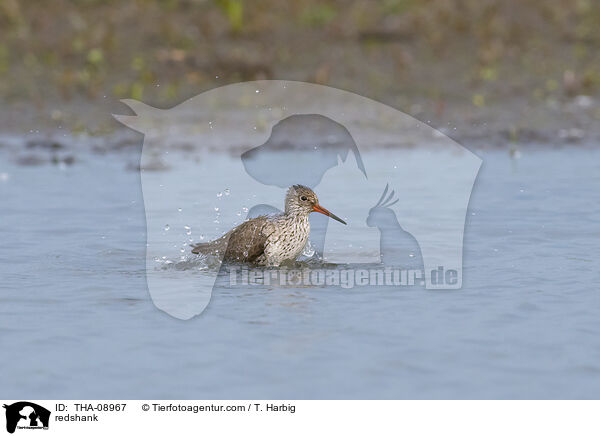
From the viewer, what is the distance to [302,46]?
20109 millimetres

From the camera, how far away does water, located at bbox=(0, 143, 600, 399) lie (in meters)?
6.82

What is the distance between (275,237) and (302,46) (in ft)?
34.8

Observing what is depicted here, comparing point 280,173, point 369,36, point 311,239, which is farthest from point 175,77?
point 311,239

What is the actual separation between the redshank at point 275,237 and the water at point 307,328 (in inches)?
23.6

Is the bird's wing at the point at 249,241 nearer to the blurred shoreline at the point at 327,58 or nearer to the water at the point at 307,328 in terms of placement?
the water at the point at 307,328

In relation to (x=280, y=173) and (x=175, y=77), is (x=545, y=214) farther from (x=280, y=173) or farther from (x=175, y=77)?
(x=175, y=77)

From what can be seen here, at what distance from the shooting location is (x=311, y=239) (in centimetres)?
1145

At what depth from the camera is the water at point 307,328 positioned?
6.82 metres

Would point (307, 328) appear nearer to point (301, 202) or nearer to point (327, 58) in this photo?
point (301, 202)
